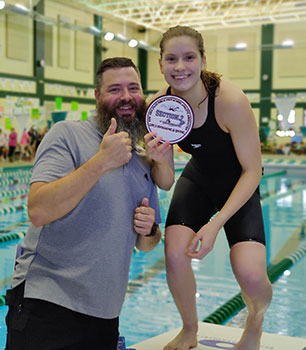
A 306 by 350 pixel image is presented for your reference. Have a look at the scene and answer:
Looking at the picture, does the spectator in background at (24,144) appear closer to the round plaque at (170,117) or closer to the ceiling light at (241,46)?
the ceiling light at (241,46)

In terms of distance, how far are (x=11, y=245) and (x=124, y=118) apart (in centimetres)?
403

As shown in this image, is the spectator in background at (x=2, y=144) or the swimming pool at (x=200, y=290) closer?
the swimming pool at (x=200, y=290)

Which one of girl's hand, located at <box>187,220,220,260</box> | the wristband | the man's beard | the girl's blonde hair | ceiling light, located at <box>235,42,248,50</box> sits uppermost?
ceiling light, located at <box>235,42,248,50</box>

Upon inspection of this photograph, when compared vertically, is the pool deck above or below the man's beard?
below

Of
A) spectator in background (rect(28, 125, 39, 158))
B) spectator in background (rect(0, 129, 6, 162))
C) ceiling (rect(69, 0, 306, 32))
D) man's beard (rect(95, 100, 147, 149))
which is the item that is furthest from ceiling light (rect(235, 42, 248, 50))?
man's beard (rect(95, 100, 147, 149))

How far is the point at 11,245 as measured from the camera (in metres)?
5.75

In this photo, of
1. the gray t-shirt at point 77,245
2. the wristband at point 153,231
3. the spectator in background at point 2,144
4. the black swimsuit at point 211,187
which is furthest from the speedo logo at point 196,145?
the spectator in background at point 2,144

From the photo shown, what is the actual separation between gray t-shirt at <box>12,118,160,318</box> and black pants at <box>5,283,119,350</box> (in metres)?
0.04

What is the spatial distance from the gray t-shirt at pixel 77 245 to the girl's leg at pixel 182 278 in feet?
1.84

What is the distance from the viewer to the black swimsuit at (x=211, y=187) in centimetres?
256

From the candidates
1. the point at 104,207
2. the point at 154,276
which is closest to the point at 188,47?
the point at 104,207

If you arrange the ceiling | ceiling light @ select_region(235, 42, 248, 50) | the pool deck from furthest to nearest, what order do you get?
ceiling light @ select_region(235, 42, 248, 50), the ceiling, the pool deck

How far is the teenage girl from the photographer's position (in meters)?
2.38

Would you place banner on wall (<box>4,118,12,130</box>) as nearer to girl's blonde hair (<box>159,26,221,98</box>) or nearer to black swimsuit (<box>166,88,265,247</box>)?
black swimsuit (<box>166,88,265,247</box>)
